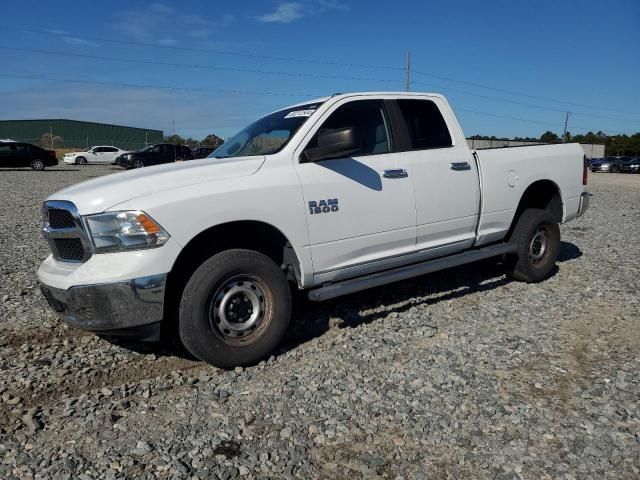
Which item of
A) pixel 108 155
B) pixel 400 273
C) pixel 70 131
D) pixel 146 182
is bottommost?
pixel 400 273

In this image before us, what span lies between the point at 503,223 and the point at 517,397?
2.59 metres

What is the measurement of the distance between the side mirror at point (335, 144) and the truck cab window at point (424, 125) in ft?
3.61

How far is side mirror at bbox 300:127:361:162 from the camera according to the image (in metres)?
3.84

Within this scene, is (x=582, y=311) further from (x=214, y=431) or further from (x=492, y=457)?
(x=214, y=431)

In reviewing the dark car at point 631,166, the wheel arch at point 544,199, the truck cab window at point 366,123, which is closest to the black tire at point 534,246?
the wheel arch at point 544,199

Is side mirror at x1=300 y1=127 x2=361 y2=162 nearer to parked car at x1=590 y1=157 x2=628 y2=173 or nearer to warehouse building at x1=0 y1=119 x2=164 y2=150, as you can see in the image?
parked car at x1=590 y1=157 x2=628 y2=173

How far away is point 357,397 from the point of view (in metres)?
3.42

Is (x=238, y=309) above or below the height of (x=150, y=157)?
below

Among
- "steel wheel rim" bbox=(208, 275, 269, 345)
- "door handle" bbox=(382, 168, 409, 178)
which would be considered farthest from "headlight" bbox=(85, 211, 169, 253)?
"door handle" bbox=(382, 168, 409, 178)

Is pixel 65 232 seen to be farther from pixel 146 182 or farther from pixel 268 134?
pixel 268 134

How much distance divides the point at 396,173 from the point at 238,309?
182 centimetres

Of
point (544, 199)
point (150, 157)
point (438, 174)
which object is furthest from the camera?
point (150, 157)

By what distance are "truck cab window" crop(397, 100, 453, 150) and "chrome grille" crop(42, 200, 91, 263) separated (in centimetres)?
291

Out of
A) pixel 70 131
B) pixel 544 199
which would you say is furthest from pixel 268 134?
pixel 70 131
